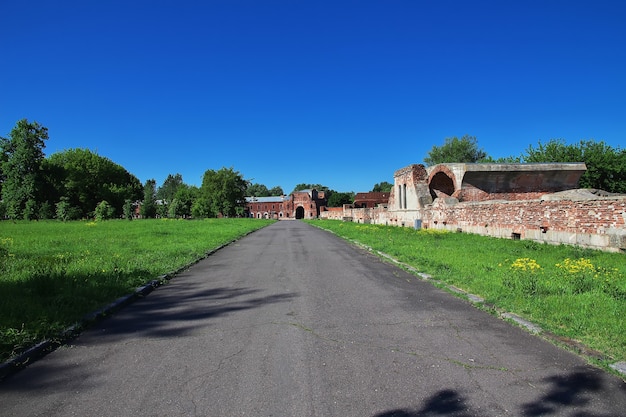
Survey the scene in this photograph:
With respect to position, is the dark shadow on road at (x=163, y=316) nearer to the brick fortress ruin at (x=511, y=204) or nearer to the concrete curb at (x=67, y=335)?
the concrete curb at (x=67, y=335)

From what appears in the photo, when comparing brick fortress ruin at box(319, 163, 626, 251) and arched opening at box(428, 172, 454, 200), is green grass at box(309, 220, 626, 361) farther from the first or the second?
arched opening at box(428, 172, 454, 200)

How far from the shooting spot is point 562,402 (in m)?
3.30

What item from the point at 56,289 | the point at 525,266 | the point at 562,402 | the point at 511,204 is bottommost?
the point at 562,402

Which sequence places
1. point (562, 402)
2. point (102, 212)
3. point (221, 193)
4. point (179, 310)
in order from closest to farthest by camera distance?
point (562, 402) → point (179, 310) → point (102, 212) → point (221, 193)

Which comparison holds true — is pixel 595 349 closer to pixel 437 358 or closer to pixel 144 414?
pixel 437 358

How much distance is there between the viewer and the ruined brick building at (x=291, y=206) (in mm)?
128500

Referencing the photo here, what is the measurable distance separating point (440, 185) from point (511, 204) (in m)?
13.1

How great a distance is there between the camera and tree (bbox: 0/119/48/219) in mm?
56562

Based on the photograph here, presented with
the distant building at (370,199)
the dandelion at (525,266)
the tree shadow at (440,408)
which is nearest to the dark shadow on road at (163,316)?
the tree shadow at (440,408)

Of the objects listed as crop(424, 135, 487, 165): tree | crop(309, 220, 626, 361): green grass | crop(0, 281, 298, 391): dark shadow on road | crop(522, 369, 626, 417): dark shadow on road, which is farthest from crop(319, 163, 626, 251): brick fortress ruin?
crop(424, 135, 487, 165): tree

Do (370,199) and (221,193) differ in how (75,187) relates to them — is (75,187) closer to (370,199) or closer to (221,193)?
(221,193)

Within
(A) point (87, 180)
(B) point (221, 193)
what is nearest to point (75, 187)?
(A) point (87, 180)

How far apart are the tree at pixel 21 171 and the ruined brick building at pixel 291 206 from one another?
6271 centimetres

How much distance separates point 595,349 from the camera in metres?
4.42
